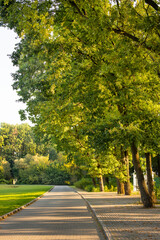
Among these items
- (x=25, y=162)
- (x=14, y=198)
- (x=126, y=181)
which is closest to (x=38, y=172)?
(x=25, y=162)

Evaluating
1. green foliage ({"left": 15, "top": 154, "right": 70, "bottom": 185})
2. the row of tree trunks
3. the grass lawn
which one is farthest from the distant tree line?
the row of tree trunks

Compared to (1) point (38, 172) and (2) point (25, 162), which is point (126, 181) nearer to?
(1) point (38, 172)

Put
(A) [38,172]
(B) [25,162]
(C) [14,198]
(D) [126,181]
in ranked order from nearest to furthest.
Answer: (C) [14,198] < (D) [126,181] < (A) [38,172] < (B) [25,162]

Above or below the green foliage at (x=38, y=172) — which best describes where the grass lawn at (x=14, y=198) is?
below

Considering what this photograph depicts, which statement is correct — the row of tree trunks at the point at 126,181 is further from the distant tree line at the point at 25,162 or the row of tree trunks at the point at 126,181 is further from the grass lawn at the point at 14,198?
the distant tree line at the point at 25,162

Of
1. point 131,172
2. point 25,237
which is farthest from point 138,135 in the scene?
point 131,172

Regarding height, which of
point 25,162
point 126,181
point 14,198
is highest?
point 25,162

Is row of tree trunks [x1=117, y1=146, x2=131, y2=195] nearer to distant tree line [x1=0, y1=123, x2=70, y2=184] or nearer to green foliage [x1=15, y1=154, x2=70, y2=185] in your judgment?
distant tree line [x1=0, y1=123, x2=70, y2=184]

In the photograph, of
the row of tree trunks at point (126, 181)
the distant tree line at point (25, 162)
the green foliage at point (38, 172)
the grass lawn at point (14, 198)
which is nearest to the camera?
the grass lawn at point (14, 198)

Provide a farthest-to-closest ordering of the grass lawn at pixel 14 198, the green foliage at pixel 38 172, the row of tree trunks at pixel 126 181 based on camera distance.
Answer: the green foliage at pixel 38 172, the row of tree trunks at pixel 126 181, the grass lawn at pixel 14 198

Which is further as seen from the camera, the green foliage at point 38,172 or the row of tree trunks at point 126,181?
the green foliage at point 38,172

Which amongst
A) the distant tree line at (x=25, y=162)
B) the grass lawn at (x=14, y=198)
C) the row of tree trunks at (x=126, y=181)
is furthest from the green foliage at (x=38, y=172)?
the row of tree trunks at (x=126, y=181)

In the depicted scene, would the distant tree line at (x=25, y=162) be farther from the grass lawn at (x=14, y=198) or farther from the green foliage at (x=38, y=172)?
the grass lawn at (x=14, y=198)

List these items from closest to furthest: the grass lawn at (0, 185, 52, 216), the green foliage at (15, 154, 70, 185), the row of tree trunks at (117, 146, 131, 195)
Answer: the grass lawn at (0, 185, 52, 216)
the row of tree trunks at (117, 146, 131, 195)
the green foliage at (15, 154, 70, 185)
